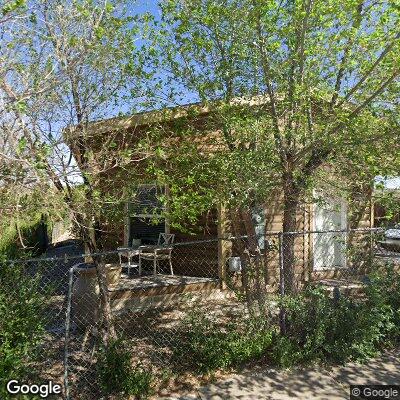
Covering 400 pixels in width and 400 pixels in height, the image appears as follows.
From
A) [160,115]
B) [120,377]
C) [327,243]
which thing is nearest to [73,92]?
[160,115]

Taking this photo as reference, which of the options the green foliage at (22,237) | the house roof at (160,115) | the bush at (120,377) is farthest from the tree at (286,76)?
the green foliage at (22,237)

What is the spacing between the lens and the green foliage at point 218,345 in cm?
454

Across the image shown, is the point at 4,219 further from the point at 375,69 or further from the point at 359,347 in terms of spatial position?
the point at 375,69

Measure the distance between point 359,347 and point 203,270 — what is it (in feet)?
13.1

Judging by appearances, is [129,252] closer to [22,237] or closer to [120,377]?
[22,237]

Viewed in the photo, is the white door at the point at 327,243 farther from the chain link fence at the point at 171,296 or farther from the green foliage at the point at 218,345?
→ the green foliage at the point at 218,345

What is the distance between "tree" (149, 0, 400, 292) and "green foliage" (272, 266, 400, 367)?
150 cm

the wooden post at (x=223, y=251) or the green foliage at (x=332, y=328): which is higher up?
the wooden post at (x=223, y=251)

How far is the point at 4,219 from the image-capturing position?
14.3ft

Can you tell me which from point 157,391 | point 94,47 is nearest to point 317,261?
point 157,391

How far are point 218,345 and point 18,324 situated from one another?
85.0 inches

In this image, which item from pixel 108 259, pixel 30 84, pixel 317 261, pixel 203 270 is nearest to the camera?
pixel 30 84

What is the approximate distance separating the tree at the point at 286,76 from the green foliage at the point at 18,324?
2598mm

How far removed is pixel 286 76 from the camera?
16.3 feet
